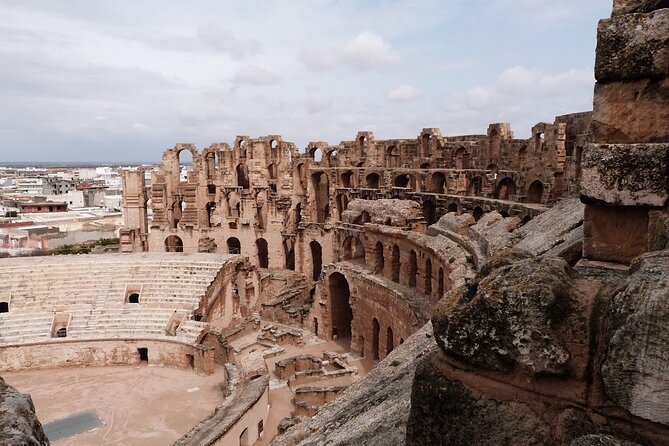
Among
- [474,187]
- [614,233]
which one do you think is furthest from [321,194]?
[614,233]

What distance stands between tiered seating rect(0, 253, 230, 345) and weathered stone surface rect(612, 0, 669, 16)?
21.0 m

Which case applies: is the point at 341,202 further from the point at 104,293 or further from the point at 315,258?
the point at 104,293

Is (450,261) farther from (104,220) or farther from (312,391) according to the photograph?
(104,220)

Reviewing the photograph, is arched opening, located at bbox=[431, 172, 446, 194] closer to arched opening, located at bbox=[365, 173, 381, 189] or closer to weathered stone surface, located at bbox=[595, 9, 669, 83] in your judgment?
arched opening, located at bbox=[365, 173, 381, 189]

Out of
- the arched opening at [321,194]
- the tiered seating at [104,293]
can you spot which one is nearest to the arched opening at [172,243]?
the tiered seating at [104,293]

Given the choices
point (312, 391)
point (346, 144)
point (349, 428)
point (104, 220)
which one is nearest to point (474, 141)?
point (346, 144)

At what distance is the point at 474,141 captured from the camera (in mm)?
32281

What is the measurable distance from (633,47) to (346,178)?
30788 mm

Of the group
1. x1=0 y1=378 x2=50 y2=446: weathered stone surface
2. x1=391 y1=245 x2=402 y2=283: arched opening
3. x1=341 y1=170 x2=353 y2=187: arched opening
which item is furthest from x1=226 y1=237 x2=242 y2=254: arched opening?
x1=0 y1=378 x2=50 y2=446: weathered stone surface

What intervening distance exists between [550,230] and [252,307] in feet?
65.7

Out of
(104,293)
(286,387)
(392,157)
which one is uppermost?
(392,157)

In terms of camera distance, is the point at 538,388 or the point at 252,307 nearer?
the point at 538,388

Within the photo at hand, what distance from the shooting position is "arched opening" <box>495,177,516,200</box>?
2476cm

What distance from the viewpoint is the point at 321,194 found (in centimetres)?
3616
